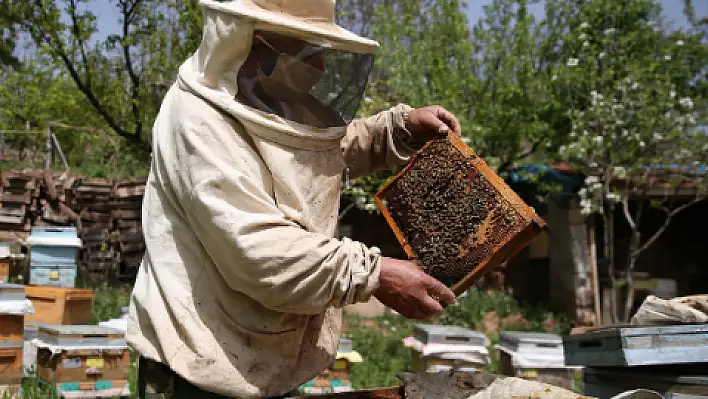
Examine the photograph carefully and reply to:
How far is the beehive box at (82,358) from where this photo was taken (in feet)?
16.0

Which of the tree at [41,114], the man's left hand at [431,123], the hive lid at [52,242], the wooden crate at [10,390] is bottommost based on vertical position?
the wooden crate at [10,390]

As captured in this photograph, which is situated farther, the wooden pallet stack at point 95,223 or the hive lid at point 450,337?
the wooden pallet stack at point 95,223

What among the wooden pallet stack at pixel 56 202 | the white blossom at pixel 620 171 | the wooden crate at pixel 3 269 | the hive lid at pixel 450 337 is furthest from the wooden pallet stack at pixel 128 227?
the white blossom at pixel 620 171

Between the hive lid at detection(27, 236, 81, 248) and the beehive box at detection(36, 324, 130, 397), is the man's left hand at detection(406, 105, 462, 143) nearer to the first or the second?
the beehive box at detection(36, 324, 130, 397)

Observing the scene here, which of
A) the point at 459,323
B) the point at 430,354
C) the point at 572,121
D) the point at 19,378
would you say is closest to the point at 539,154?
the point at 572,121

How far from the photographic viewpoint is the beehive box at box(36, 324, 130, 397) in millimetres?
4875

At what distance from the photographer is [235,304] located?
6.23ft

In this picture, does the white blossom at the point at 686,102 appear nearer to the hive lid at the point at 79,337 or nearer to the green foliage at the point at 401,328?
the green foliage at the point at 401,328

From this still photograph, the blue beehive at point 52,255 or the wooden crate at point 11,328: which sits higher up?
the blue beehive at point 52,255

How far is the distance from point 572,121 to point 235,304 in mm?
8730

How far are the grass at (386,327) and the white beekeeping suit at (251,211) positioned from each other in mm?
3300

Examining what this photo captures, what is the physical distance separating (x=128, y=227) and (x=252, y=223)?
10.6 metres

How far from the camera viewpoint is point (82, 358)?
4.95m

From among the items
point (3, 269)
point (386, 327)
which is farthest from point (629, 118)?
point (3, 269)
